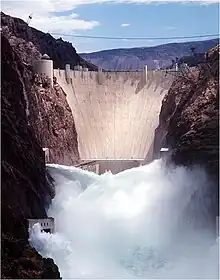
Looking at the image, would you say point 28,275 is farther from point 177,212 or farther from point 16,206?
point 177,212

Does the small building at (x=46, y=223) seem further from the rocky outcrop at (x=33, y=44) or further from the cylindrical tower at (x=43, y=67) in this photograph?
the cylindrical tower at (x=43, y=67)

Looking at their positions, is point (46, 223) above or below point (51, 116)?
below

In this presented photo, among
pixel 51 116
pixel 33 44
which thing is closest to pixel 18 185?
pixel 51 116

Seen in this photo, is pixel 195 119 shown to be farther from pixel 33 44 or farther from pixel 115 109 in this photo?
pixel 33 44

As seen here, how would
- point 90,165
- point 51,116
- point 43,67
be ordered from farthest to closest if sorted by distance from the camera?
point 43,67
point 51,116
point 90,165

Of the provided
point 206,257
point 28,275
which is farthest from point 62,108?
point 28,275

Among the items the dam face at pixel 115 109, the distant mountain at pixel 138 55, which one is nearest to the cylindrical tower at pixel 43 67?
the dam face at pixel 115 109

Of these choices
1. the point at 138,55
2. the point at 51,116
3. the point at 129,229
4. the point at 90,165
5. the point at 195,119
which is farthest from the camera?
the point at 138,55
